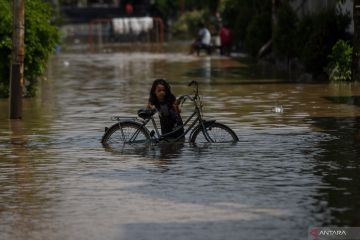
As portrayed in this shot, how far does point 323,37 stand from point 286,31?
637 centimetres

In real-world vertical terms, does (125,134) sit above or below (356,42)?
below

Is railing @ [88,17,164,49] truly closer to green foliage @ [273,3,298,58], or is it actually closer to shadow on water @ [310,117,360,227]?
green foliage @ [273,3,298,58]

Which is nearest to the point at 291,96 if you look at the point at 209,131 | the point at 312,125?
the point at 312,125

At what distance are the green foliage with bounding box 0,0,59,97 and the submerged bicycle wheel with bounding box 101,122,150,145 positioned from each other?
10.8m

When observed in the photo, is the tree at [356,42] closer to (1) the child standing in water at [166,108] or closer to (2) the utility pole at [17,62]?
(2) the utility pole at [17,62]

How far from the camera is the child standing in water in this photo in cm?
1795

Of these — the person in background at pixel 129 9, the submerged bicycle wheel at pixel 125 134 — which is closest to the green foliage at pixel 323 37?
the submerged bicycle wheel at pixel 125 134

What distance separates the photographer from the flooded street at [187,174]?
11.3 metres

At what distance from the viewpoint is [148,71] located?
4053 centimetres

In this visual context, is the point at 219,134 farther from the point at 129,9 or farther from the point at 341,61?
the point at 129,9

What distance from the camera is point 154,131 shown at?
17.7 m

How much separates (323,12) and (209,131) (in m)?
18.2

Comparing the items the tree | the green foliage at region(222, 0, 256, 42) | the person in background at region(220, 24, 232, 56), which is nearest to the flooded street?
the tree

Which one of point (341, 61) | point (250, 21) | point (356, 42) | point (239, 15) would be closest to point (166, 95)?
point (356, 42)
